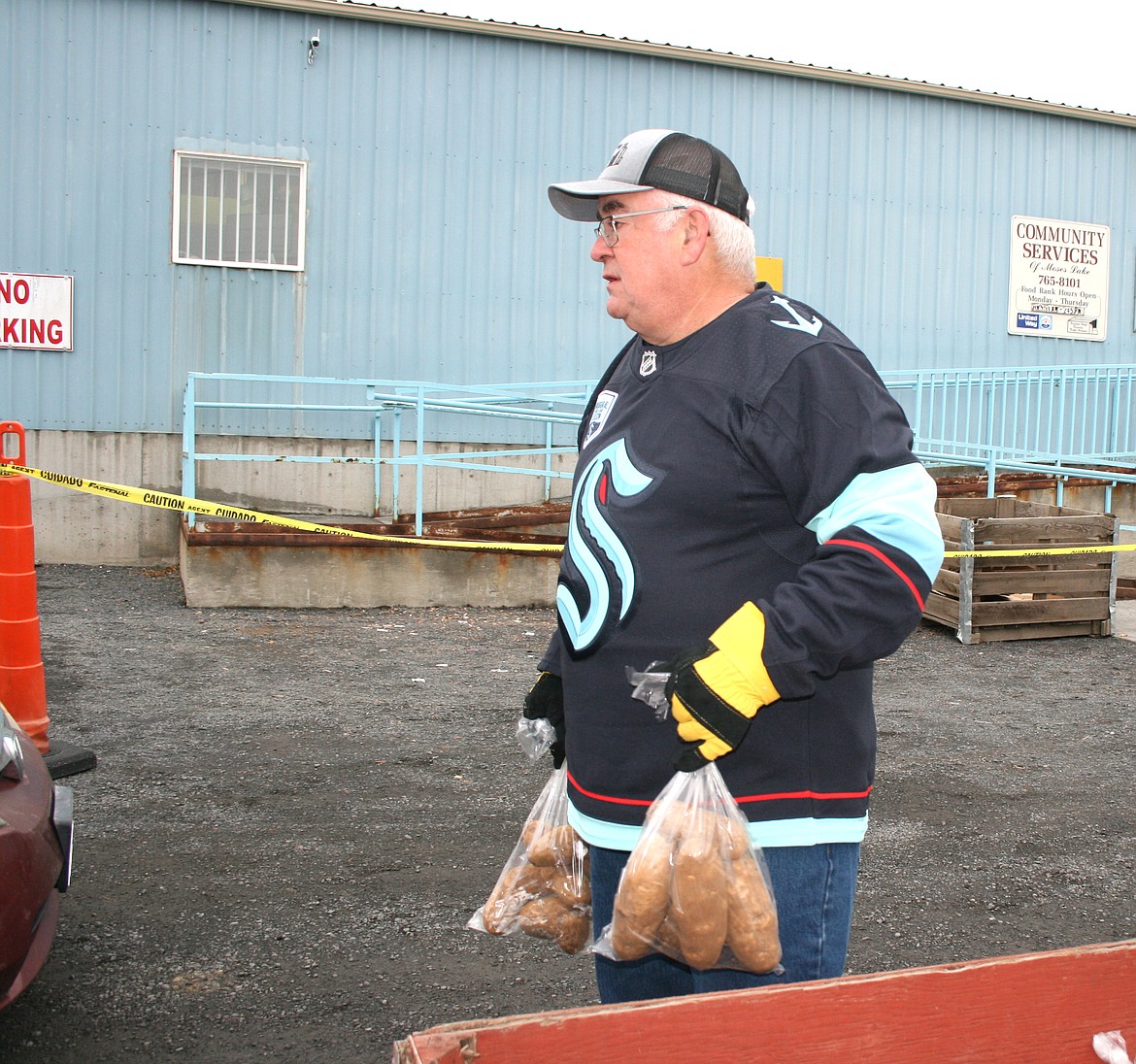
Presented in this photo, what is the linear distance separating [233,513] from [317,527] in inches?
30.5

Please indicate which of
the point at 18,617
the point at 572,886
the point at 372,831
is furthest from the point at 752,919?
the point at 18,617

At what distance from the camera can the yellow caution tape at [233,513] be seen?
6.87 metres

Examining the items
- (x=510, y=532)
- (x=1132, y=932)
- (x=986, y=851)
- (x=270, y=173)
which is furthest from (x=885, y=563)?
(x=270, y=173)

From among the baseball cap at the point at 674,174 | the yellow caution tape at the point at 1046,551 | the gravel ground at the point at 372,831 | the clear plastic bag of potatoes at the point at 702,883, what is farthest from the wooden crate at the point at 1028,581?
the clear plastic bag of potatoes at the point at 702,883

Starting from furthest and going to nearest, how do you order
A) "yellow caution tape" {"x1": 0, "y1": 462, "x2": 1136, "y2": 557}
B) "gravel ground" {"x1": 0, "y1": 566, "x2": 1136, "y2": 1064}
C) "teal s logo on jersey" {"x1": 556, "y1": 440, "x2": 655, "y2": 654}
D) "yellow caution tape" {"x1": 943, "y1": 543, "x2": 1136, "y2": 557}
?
"yellow caution tape" {"x1": 943, "y1": 543, "x2": 1136, "y2": 557} → "yellow caution tape" {"x1": 0, "y1": 462, "x2": 1136, "y2": 557} → "gravel ground" {"x1": 0, "y1": 566, "x2": 1136, "y2": 1064} → "teal s logo on jersey" {"x1": 556, "y1": 440, "x2": 655, "y2": 654}

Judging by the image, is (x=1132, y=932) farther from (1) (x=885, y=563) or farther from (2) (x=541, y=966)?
(1) (x=885, y=563)

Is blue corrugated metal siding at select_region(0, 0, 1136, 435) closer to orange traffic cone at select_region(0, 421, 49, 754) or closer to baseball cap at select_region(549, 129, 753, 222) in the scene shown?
orange traffic cone at select_region(0, 421, 49, 754)

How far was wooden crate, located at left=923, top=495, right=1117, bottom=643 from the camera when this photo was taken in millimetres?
8656

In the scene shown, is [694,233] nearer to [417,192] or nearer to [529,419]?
[529,419]

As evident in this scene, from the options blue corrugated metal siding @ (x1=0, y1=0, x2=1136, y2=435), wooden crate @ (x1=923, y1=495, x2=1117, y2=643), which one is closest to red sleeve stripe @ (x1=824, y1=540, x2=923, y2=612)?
wooden crate @ (x1=923, y1=495, x2=1117, y2=643)

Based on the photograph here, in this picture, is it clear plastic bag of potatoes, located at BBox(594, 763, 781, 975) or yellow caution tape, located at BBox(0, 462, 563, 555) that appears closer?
clear plastic bag of potatoes, located at BBox(594, 763, 781, 975)

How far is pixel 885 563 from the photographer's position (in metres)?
1.86

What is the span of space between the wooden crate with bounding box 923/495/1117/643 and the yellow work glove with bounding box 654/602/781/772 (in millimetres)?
7093

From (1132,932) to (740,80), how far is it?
10735mm
